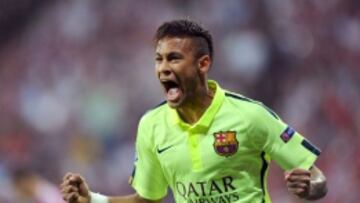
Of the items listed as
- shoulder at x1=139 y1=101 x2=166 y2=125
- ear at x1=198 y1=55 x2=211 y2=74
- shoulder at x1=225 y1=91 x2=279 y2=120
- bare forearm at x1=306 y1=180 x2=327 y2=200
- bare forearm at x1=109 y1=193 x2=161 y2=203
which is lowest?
bare forearm at x1=306 y1=180 x2=327 y2=200

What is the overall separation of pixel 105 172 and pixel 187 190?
211cm

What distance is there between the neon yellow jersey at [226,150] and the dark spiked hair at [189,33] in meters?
0.14

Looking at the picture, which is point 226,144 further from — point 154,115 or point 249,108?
point 154,115

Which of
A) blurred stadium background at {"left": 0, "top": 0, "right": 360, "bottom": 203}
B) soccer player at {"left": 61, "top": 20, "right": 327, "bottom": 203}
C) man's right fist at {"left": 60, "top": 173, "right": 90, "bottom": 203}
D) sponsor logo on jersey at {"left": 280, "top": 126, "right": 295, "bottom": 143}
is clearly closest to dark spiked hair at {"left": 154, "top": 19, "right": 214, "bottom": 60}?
soccer player at {"left": 61, "top": 20, "right": 327, "bottom": 203}

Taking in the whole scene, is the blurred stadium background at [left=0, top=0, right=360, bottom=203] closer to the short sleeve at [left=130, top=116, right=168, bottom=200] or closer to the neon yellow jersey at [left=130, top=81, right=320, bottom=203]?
the short sleeve at [left=130, top=116, right=168, bottom=200]

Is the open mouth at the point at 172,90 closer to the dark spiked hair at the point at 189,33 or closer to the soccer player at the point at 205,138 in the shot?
the soccer player at the point at 205,138

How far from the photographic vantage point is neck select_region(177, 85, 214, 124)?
2.71 metres

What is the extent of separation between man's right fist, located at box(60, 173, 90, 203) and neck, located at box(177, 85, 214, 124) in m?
0.37

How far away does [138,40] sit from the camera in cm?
487

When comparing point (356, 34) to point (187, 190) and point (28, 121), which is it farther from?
point (187, 190)

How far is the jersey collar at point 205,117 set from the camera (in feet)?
8.74

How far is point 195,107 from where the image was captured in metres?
2.73

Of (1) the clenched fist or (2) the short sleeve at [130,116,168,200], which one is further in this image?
(2) the short sleeve at [130,116,168,200]

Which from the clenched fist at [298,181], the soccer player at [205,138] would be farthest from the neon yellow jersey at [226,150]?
the clenched fist at [298,181]
